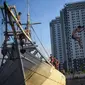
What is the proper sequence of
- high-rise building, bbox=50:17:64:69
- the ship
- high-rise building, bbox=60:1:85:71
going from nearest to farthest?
the ship
high-rise building, bbox=60:1:85:71
high-rise building, bbox=50:17:64:69

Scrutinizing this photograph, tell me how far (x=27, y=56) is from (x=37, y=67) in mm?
1486

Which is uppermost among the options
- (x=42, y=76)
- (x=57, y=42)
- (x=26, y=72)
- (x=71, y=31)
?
(x=26, y=72)

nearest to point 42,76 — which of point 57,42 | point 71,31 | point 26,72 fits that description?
point 26,72

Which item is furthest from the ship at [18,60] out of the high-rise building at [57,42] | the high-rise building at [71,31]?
the high-rise building at [57,42]

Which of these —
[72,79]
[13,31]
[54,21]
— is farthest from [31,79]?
[54,21]

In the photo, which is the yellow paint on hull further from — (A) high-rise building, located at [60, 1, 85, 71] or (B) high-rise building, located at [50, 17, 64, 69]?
(B) high-rise building, located at [50, 17, 64, 69]

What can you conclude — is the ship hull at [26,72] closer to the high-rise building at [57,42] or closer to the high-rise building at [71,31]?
the high-rise building at [71,31]

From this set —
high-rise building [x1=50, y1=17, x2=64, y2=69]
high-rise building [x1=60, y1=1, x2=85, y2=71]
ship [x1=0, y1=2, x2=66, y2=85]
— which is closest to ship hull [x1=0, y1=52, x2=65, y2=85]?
ship [x1=0, y1=2, x2=66, y2=85]

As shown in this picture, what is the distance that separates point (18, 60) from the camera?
22531mm

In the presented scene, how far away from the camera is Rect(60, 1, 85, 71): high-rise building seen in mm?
97875

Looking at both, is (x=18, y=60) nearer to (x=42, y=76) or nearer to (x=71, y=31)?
(x=42, y=76)

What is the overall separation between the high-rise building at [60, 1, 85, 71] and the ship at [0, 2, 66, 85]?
226 feet

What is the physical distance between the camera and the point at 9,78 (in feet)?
76.6

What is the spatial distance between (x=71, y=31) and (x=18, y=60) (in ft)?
259
